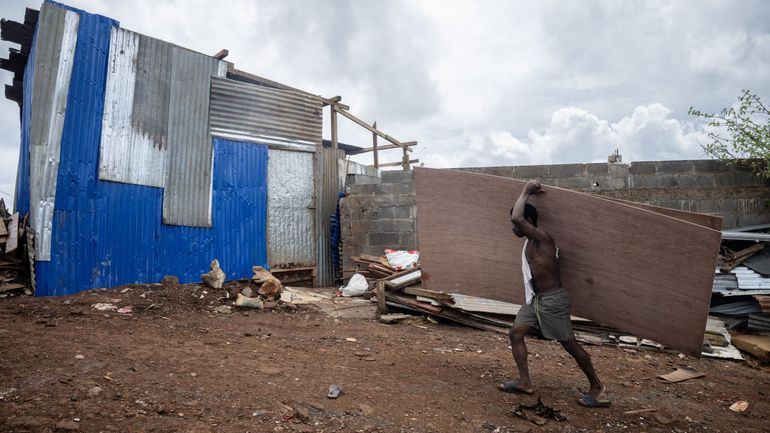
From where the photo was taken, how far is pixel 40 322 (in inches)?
195

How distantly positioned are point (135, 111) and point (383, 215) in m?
4.85

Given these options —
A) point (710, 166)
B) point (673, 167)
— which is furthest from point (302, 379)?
point (710, 166)

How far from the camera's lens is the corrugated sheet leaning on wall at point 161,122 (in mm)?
7016

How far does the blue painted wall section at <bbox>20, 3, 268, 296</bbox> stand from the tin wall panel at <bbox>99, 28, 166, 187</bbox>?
12 cm

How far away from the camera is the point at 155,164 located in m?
7.42

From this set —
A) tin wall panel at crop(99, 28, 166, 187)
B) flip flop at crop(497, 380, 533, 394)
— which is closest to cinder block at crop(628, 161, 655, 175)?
flip flop at crop(497, 380, 533, 394)

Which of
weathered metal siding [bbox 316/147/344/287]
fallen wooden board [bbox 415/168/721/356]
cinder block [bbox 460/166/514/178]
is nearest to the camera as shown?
fallen wooden board [bbox 415/168/721/356]

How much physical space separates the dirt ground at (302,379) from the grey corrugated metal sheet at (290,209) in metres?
3.19

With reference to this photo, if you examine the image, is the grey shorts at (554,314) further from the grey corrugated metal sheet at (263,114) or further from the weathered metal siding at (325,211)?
the grey corrugated metal sheet at (263,114)

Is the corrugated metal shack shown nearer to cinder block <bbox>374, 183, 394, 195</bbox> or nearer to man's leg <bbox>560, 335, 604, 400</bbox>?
cinder block <bbox>374, 183, 394, 195</bbox>

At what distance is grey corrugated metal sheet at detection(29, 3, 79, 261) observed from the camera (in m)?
6.29

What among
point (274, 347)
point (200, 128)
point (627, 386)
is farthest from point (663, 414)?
point (200, 128)

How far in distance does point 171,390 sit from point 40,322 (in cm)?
298

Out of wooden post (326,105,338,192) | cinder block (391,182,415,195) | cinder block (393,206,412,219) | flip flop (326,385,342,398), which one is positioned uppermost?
wooden post (326,105,338,192)
